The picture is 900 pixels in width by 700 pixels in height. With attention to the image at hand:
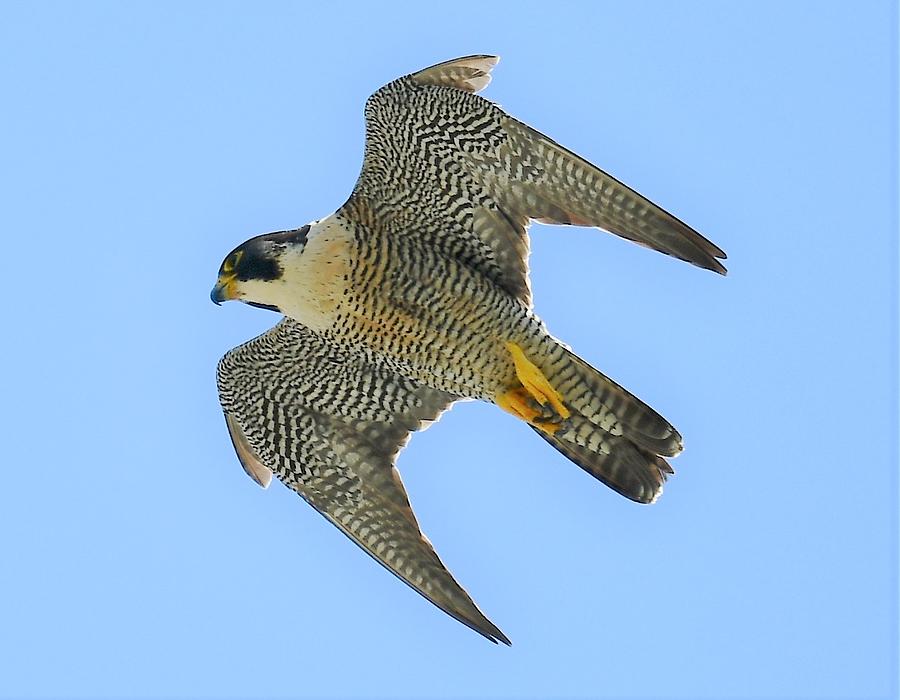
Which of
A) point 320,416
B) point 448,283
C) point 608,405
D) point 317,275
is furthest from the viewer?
point 320,416

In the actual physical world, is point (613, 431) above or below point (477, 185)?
below

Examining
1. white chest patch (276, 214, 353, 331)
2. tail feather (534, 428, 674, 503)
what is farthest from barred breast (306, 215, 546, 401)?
tail feather (534, 428, 674, 503)

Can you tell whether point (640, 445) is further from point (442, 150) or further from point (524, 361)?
point (442, 150)

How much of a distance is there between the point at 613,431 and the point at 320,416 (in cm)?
234

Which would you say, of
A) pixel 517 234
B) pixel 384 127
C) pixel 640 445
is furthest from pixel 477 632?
pixel 384 127

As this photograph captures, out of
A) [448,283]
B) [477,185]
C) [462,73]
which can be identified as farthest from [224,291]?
[462,73]

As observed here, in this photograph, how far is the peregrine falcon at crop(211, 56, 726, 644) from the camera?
10430 mm

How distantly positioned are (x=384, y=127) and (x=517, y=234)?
120 centimetres

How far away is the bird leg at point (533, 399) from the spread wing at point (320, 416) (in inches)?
30.6

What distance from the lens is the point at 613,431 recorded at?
10648mm

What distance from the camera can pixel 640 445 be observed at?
10.7 metres

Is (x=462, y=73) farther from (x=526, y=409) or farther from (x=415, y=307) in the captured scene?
(x=526, y=409)

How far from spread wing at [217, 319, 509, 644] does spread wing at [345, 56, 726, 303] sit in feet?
3.90

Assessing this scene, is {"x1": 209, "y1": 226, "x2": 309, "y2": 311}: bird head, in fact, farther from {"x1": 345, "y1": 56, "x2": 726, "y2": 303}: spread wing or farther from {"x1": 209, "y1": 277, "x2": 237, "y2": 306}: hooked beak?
{"x1": 345, "y1": 56, "x2": 726, "y2": 303}: spread wing
